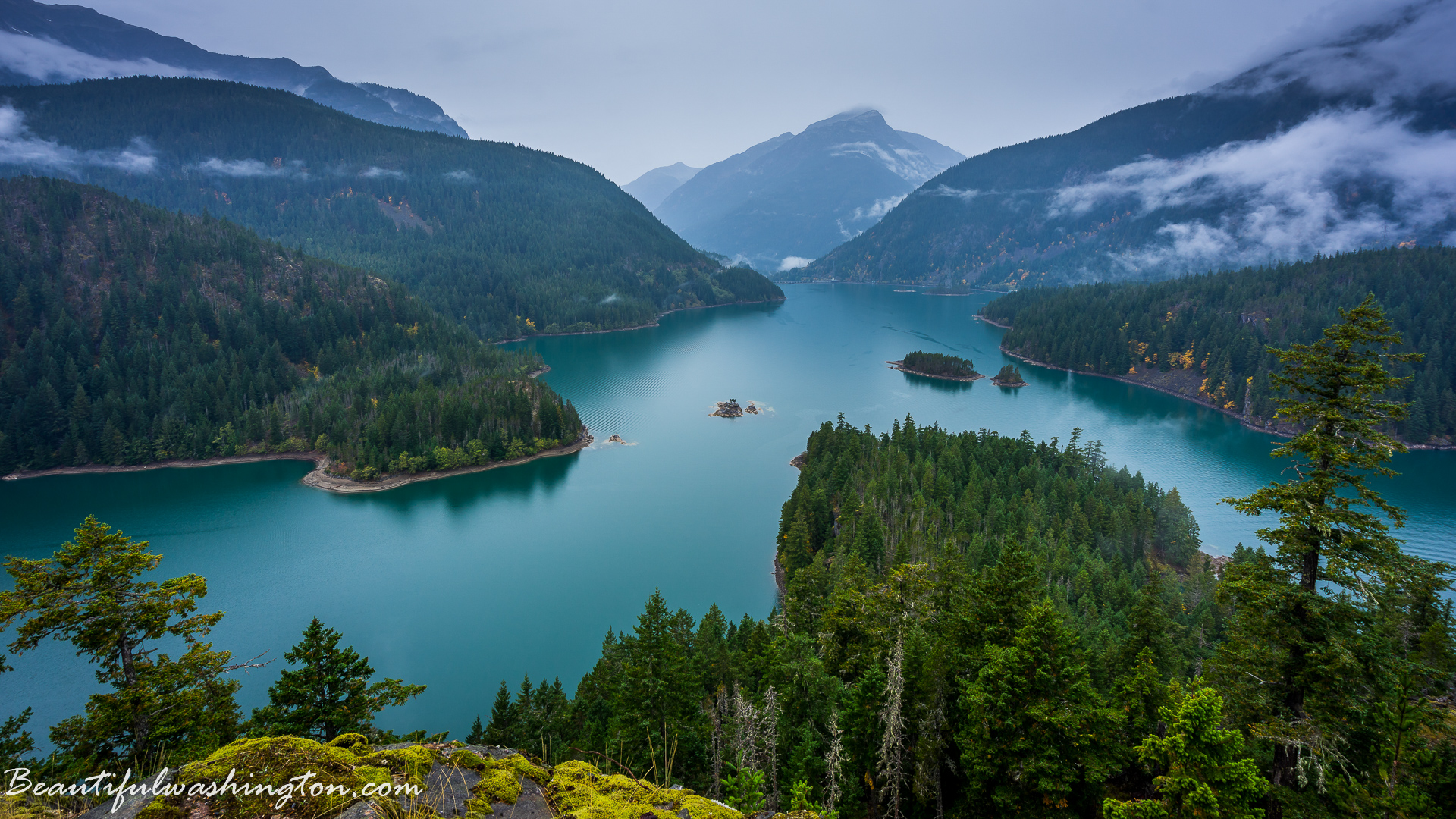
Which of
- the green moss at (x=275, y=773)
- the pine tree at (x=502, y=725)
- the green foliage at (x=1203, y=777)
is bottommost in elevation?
the pine tree at (x=502, y=725)

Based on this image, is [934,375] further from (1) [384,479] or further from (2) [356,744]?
(2) [356,744]

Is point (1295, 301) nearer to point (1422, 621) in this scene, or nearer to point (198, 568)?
point (1422, 621)

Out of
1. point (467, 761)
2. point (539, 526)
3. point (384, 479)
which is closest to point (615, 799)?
point (467, 761)

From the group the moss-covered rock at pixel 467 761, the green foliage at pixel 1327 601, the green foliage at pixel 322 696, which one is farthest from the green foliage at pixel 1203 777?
the green foliage at pixel 322 696

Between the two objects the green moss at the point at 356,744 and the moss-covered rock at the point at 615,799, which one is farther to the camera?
the green moss at the point at 356,744

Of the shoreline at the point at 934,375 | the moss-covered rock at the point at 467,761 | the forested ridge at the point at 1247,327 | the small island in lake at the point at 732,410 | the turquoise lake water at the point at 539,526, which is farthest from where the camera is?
the shoreline at the point at 934,375

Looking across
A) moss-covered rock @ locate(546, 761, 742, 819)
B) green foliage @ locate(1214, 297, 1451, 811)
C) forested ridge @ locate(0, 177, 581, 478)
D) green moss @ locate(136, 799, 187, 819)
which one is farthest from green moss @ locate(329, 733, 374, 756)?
forested ridge @ locate(0, 177, 581, 478)

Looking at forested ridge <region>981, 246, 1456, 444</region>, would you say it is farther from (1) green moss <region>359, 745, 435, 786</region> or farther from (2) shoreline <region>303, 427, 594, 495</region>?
(1) green moss <region>359, 745, 435, 786</region>

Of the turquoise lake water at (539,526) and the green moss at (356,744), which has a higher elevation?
the green moss at (356,744)

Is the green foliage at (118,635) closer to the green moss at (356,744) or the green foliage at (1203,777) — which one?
the green moss at (356,744)

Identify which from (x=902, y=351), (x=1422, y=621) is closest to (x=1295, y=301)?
(x=902, y=351)
